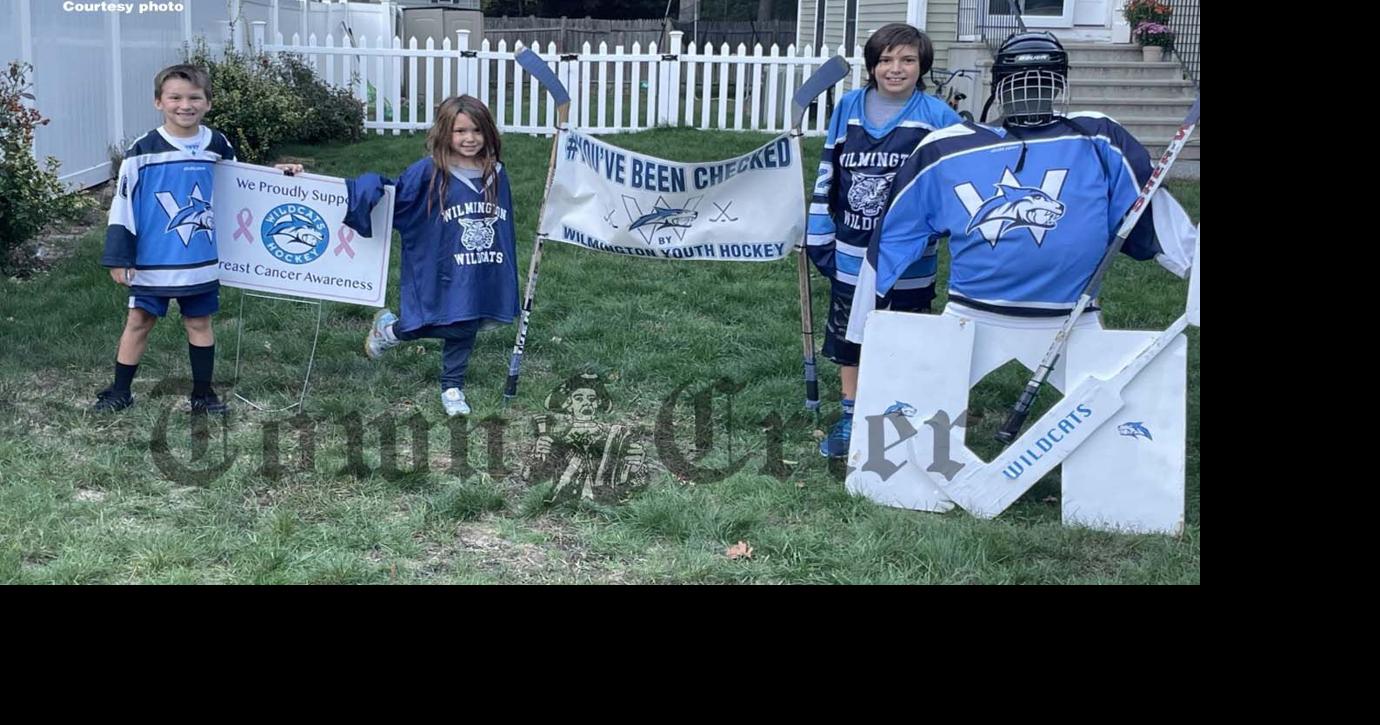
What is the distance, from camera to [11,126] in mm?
7242

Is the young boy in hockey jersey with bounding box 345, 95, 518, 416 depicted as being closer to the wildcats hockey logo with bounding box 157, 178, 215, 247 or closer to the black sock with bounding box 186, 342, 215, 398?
the wildcats hockey logo with bounding box 157, 178, 215, 247

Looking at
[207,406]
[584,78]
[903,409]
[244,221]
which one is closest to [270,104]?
[584,78]

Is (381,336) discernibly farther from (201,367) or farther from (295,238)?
(201,367)

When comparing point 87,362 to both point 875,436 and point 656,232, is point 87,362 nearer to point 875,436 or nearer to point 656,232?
point 656,232

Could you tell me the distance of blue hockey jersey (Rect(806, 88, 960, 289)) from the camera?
4.87m

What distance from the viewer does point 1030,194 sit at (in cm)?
437

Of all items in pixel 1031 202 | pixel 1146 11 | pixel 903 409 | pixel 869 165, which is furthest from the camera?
pixel 1146 11

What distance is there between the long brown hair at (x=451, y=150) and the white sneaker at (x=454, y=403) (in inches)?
31.5

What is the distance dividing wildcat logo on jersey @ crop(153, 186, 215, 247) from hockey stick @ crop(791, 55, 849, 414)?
244 centimetres

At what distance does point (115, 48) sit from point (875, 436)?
8.81m

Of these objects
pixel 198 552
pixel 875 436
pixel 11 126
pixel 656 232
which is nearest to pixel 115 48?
pixel 11 126

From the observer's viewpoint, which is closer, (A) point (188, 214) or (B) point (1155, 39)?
(A) point (188, 214)

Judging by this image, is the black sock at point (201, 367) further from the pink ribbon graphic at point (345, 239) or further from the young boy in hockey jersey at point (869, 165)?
the young boy in hockey jersey at point (869, 165)

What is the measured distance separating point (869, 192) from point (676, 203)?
99 centimetres
